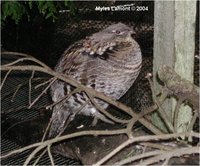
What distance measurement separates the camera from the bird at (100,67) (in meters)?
1.83

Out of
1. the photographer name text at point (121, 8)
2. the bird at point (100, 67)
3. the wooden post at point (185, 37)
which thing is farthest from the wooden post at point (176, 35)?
the photographer name text at point (121, 8)

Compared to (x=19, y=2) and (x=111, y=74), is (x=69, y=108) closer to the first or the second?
(x=111, y=74)

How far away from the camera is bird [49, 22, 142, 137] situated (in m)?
1.83

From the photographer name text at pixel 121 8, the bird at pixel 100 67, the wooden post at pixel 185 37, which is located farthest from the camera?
the photographer name text at pixel 121 8

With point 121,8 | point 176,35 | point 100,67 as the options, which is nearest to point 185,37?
point 176,35

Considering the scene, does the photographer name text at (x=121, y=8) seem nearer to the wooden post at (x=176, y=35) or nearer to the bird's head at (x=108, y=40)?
the bird's head at (x=108, y=40)

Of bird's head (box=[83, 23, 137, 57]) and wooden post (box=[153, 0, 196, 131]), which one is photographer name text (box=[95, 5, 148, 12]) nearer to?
bird's head (box=[83, 23, 137, 57])

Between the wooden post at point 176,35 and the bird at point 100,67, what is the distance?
0.35 m

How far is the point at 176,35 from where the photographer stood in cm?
141

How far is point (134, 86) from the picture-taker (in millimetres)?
2053

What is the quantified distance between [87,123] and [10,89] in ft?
1.60

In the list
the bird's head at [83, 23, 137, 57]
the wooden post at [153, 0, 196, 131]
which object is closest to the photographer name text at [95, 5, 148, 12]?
the bird's head at [83, 23, 137, 57]

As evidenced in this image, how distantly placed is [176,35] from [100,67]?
478mm

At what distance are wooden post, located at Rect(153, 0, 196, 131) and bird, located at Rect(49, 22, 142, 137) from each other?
0.35 meters
